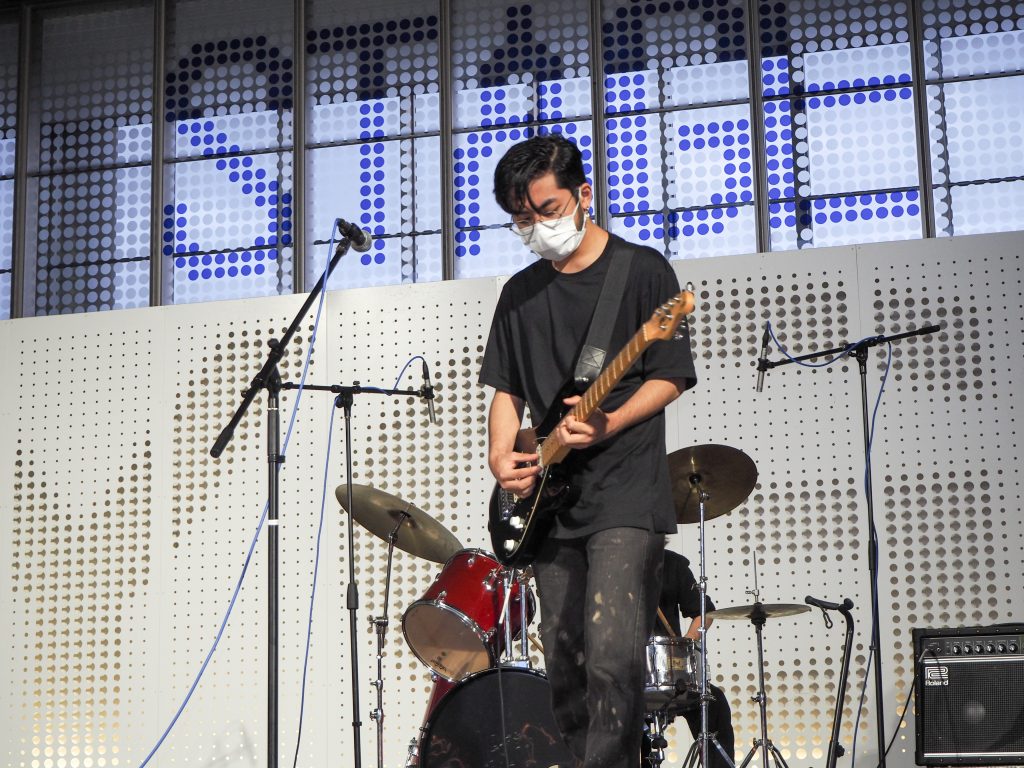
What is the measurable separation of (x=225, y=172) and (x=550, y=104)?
2.17 m

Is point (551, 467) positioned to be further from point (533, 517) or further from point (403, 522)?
point (403, 522)

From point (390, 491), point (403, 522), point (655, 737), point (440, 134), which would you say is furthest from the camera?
point (440, 134)

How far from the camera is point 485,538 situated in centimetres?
673

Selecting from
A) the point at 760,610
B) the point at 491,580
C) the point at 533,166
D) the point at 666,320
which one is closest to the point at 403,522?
the point at 491,580

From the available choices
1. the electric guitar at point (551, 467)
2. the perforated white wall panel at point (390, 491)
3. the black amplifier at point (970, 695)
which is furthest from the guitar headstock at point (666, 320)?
the perforated white wall panel at point (390, 491)

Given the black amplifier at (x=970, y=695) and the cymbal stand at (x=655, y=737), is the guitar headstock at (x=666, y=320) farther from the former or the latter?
the black amplifier at (x=970, y=695)

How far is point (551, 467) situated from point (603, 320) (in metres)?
0.36

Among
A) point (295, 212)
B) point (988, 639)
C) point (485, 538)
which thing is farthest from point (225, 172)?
point (988, 639)

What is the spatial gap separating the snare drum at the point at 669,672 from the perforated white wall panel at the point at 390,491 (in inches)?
75.2

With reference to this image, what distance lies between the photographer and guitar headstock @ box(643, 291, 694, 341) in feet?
8.30

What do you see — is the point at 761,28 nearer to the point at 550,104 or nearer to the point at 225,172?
the point at 550,104

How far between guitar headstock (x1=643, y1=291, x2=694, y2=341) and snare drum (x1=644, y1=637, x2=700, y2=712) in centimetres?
220

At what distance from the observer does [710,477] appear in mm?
4961

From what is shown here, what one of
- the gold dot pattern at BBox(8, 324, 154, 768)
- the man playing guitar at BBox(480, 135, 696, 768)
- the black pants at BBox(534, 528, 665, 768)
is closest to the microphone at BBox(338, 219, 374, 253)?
the man playing guitar at BBox(480, 135, 696, 768)
